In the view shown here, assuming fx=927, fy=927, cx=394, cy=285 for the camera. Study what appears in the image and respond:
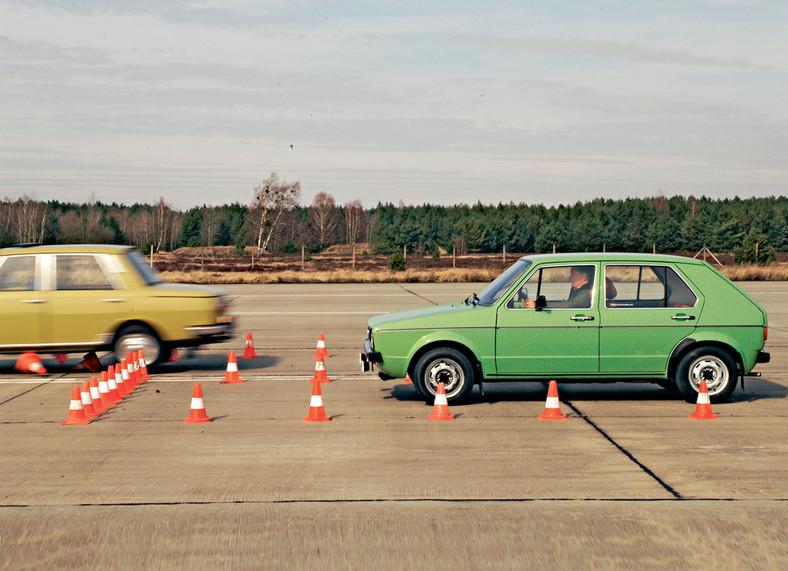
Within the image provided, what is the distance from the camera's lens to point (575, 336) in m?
10.6

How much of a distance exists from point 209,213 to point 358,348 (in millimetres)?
172527

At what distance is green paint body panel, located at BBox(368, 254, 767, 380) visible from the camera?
34.8 feet

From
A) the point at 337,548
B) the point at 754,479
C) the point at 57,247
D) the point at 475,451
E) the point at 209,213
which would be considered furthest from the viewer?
the point at 209,213

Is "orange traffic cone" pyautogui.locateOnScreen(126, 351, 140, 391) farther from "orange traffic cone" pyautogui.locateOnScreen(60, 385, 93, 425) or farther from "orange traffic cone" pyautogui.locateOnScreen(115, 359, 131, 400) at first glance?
"orange traffic cone" pyautogui.locateOnScreen(60, 385, 93, 425)

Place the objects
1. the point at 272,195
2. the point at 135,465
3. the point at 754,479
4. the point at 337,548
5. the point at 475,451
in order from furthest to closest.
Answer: the point at 272,195, the point at 475,451, the point at 135,465, the point at 754,479, the point at 337,548

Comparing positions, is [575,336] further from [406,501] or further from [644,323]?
[406,501]

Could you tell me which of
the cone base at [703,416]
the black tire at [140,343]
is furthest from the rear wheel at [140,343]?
the cone base at [703,416]

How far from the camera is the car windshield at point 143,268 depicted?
14.0m

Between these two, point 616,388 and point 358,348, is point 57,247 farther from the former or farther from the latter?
point 616,388

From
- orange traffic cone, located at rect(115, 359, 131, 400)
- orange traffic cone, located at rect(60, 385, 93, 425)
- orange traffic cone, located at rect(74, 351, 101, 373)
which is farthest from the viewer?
orange traffic cone, located at rect(74, 351, 101, 373)

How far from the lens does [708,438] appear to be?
891 centimetres

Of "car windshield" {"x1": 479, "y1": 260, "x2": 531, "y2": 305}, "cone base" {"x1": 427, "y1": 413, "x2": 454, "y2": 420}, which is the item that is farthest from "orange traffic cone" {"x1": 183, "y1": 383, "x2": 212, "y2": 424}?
"car windshield" {"x1": 479, "y1": 260, "x2": 531, "y2": 305}

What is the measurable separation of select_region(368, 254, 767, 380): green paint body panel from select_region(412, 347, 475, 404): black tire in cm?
13

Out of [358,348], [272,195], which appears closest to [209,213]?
[272,195]
